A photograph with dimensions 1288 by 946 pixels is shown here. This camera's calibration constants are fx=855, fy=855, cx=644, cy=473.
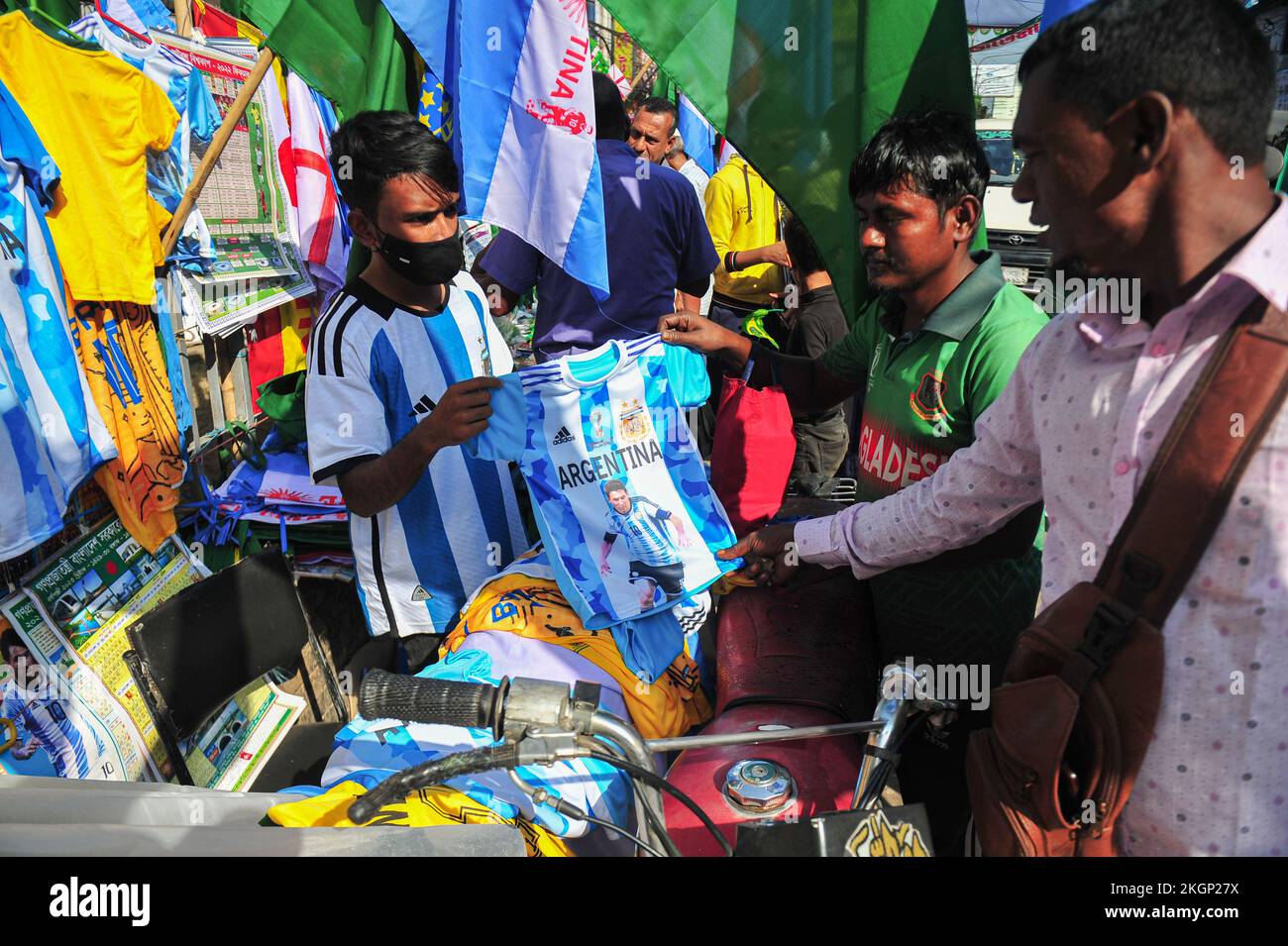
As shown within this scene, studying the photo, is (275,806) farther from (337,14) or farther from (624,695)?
(337,14)

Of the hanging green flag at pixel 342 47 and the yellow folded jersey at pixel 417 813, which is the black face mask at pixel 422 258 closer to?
the hanging green flag at pixel 342 47

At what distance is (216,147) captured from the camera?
377 centimetres

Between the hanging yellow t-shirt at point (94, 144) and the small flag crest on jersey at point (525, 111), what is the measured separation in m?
1.96

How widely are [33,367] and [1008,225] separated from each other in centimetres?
1020

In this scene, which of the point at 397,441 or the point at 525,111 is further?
the point at 525,111

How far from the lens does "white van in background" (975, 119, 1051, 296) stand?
949 cm

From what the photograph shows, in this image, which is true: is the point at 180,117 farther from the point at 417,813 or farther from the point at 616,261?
the point at 417,813

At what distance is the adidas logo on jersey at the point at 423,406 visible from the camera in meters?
2.52

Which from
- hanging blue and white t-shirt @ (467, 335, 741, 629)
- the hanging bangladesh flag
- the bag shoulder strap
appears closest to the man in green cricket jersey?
the hanging bangladesh flag

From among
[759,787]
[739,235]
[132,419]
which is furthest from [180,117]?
[759,787]

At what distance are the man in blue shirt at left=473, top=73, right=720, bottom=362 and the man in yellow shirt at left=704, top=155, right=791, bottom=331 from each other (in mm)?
1298

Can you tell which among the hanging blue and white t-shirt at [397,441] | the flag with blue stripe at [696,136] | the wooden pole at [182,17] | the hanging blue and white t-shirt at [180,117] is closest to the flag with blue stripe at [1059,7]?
the hanging blue and white t-shirt at [397,441]

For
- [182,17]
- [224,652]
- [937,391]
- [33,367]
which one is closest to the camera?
[937,391]

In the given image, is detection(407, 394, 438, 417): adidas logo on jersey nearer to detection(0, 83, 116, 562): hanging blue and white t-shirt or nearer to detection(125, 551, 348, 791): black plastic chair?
detection(125, 551, 348, 791): black plastic chair
